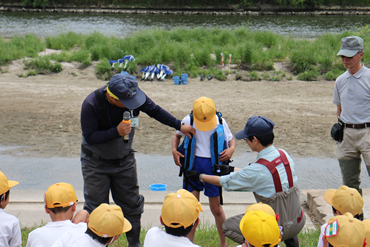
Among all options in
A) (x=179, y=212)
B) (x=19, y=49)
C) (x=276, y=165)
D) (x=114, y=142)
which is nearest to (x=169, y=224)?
(x=179, y=212)

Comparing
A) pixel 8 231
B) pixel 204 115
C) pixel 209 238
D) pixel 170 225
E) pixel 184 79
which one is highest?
pixel 204 115

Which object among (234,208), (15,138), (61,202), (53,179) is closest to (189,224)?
(61,202)

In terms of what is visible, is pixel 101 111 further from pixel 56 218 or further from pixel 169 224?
pixel 169 224

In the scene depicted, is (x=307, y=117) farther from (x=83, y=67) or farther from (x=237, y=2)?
(x=237, y=2)

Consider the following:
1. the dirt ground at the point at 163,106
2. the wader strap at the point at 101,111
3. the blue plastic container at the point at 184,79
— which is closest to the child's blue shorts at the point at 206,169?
the wader strap at the point at 101,111

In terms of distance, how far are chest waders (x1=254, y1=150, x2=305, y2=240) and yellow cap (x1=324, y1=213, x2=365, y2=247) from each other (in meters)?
0.61

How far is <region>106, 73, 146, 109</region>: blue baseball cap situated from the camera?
135 inches

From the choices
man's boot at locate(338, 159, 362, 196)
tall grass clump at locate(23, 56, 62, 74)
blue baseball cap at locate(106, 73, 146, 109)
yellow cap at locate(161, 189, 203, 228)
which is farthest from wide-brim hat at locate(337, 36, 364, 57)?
tall grass clump at locate(23, 56, 62, 74)

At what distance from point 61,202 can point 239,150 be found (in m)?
5.21

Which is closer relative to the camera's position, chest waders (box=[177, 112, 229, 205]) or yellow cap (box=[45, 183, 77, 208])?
yellow cap (box=[45, 183, 77, 208])

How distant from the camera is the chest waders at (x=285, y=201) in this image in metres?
3.06

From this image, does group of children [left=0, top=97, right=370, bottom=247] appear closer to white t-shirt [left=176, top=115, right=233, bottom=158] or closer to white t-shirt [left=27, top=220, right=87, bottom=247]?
white t-shirt [left=27, top=220, right=87, bottom=247]

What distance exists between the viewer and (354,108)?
451 centimetres

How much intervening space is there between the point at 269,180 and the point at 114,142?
5.03ft
